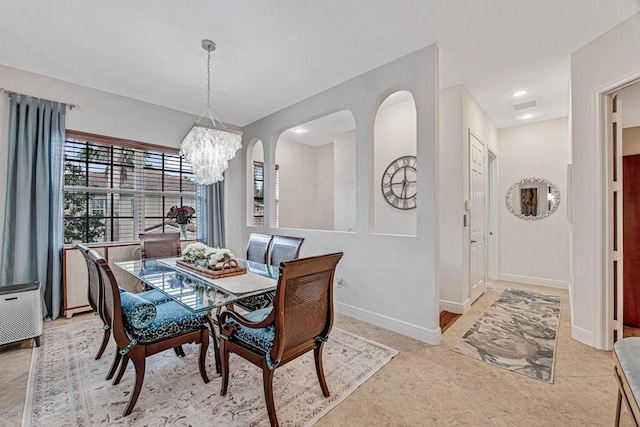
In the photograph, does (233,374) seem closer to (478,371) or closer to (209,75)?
(478,371)

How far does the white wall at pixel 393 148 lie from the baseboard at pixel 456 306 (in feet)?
3.42

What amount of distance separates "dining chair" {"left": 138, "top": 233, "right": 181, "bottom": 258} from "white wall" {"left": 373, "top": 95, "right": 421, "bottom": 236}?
2.76m

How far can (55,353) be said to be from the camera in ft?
8.23

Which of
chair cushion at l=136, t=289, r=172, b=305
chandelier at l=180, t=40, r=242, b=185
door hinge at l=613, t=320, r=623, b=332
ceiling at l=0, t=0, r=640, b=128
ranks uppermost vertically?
ceiling at l=0, t=0, r=640, b=128

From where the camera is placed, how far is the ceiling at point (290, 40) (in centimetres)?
224

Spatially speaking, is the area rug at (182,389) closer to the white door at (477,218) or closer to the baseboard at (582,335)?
the baseboard at (582,335)

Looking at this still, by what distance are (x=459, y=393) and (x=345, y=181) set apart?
13.3 ft

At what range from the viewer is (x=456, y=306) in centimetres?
355

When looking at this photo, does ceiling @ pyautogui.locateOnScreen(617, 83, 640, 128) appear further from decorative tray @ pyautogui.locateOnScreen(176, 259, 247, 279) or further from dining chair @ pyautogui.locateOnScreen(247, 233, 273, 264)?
decorative tray @ pyautogui.locateOnScreen(176, 259, 247, 279)

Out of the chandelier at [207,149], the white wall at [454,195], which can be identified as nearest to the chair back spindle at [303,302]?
the chandelier at [207,149]

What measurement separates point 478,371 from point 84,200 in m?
4.81

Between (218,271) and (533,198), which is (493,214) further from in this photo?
(218,271)

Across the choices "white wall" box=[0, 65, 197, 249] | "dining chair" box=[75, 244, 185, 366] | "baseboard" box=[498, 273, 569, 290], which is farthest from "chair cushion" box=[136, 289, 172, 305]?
"baseboard" box=[498, 273, 569, 290]

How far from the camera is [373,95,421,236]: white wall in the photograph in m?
4.16
